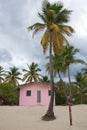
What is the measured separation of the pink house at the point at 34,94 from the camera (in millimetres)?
42159

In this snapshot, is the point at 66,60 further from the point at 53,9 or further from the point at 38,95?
the point at 53,9

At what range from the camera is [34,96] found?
42219 millimetres

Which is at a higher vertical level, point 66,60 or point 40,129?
point 66,60

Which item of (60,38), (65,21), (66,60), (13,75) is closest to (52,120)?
(60,38)

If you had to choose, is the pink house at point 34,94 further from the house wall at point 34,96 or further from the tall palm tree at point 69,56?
the tall palm tree at point 69,56

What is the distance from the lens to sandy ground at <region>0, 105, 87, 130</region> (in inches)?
930

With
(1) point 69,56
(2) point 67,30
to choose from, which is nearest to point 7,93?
(1) point 69,56

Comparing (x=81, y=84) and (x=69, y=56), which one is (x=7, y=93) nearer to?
(x=69, y=56)

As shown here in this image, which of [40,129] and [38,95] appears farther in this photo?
[38,95]

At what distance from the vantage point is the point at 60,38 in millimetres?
30500

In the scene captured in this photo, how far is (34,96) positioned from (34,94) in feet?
1.23

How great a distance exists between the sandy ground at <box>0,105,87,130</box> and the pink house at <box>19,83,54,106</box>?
904cm

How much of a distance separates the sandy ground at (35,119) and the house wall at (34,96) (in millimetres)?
9020

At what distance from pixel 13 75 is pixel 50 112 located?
122 feet
